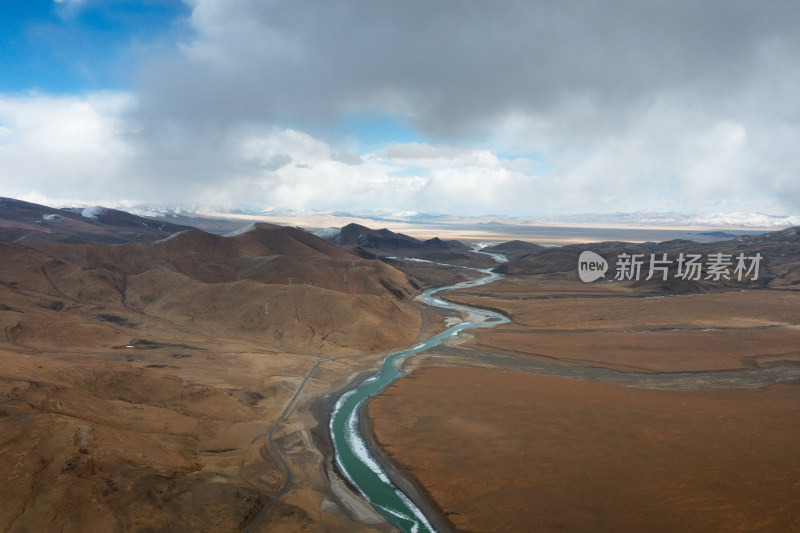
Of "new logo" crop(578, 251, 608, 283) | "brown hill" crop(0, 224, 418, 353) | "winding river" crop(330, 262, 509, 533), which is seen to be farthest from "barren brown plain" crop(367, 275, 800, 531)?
"new logo" crop(578, 251, 608, 283)

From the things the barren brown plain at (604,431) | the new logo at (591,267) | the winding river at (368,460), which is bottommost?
the winding river at (368,460)

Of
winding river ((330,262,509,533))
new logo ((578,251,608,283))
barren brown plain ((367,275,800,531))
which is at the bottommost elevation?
winding river ((330,262,509,533))

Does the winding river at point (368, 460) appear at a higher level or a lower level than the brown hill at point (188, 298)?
lower

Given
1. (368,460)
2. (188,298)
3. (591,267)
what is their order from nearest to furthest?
1. (368,460)
2. (188,298)
3. (591,267)

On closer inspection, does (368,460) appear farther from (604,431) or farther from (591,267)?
(591,267)

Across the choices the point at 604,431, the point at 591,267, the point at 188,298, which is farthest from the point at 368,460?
the point at 591,267

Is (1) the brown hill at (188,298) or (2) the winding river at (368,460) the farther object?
(1) the brown hill at (188,298)

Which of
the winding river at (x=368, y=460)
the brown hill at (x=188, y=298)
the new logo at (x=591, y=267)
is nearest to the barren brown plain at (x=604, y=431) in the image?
the winding river at (x=368, y=460)

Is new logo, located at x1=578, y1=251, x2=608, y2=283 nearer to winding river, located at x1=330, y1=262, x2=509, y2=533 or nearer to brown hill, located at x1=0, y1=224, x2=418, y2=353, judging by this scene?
brown hill, located at x1=0, y1=224, x2=418, y2=353

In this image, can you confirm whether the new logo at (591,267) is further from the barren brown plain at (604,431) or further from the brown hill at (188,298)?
the barren brown plain at (604,431)
